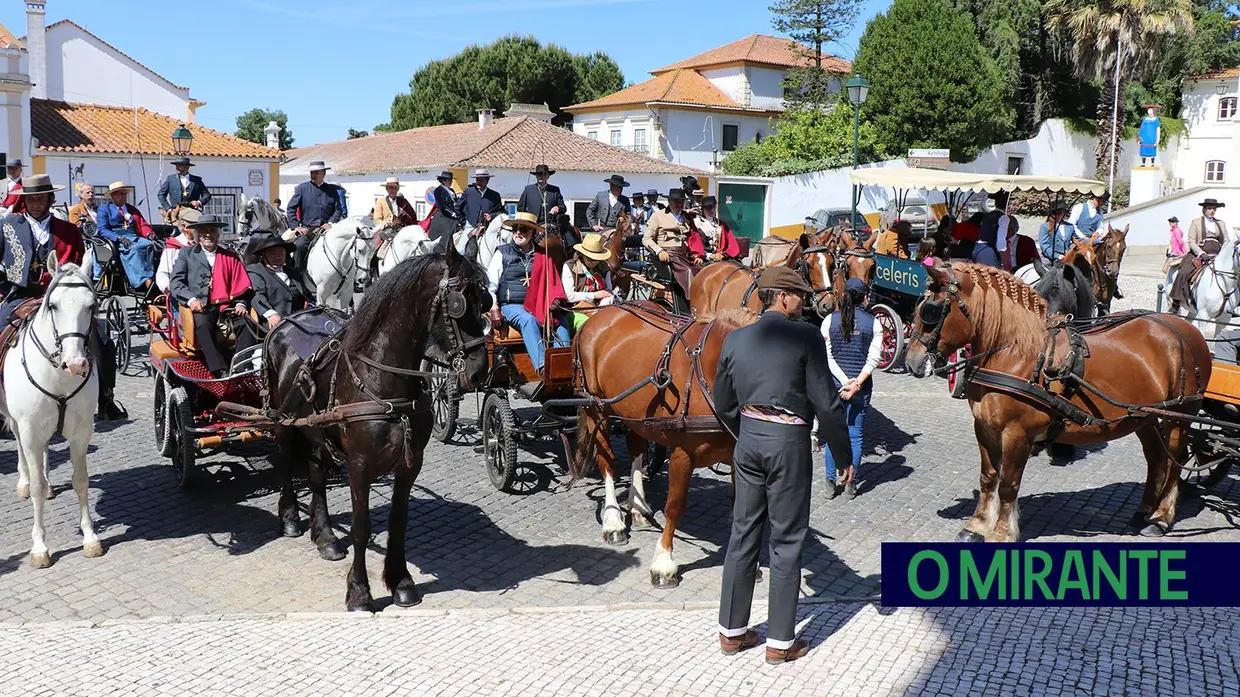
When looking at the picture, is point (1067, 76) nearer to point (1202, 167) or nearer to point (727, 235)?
point (1202, 167)

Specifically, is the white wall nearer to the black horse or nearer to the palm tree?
the palm tree

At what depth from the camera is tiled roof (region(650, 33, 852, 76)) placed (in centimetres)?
5075

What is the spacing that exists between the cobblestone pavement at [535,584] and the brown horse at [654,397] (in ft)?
1.29

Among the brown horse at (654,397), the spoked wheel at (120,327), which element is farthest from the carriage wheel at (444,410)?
the spoked wheel at (120,327)

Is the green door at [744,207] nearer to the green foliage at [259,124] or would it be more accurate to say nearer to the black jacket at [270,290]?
the black jacket at [270,290]

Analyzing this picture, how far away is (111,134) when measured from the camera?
33281mm

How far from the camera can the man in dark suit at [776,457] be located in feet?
17.5

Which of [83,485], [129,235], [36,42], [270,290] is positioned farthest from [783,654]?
[36,42]

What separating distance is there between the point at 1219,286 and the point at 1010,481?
8.51m

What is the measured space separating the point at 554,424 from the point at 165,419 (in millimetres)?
3243

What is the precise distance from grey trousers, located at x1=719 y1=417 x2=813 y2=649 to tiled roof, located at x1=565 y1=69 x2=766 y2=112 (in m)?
44.5

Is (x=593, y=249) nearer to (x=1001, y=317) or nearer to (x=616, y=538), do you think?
(x=616, y=538)

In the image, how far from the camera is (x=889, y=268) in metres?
14.2

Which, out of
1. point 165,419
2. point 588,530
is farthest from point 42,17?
point 588,530
